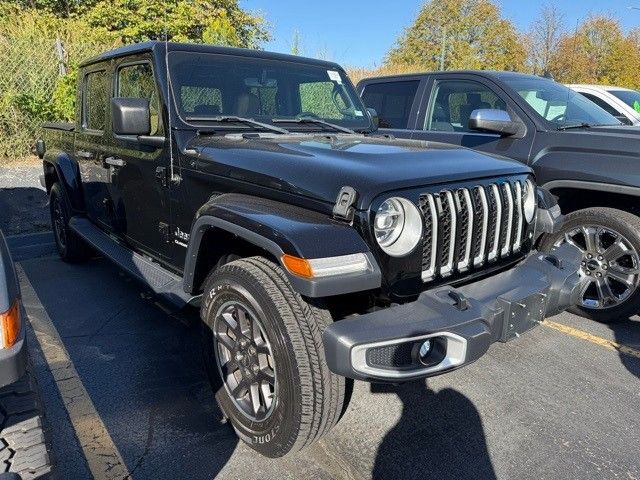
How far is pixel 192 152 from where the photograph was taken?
2.95m

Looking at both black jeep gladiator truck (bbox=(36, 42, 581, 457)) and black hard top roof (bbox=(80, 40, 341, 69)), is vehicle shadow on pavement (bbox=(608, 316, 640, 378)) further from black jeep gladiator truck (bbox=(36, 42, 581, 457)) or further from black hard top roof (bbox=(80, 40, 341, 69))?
black hard top roof (bbox=(80, 40, 341, 69))

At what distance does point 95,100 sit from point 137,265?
1.75 m

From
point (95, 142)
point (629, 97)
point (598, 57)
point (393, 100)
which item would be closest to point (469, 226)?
point (95, 142)

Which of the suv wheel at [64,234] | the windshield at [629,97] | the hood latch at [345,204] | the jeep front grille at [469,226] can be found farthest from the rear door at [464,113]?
the windshield at [629,97]

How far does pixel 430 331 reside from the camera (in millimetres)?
1972

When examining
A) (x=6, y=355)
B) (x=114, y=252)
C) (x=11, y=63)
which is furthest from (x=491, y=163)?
(x=11, y=63)

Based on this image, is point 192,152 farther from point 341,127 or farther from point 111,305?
point 111,305

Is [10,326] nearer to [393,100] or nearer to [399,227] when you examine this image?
[399,227]

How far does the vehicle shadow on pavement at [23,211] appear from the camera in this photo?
6.70 meters

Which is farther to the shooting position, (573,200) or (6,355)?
(573,200)

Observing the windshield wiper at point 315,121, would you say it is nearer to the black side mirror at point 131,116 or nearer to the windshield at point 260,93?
the windshield at point 260,93

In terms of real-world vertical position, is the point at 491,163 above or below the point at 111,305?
above

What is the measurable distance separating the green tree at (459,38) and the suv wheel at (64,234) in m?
29.3

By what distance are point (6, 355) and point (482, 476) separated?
204cm
